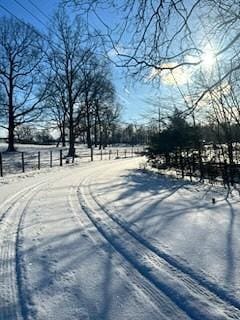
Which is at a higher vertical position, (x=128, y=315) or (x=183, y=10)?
(x=183, y=10)

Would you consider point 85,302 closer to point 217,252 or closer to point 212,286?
point 212,286

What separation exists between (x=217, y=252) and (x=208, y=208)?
12.4ft

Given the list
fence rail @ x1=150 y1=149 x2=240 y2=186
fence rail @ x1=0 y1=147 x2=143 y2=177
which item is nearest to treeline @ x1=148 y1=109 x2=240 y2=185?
fence rail @ x1=150 y1=149 x2=240 y2=186

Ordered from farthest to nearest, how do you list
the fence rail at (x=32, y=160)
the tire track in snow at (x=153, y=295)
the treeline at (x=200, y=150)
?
the fence rail at (x=32, y=160), the treeline at (x=200, y=150), the tire track in snow at (x=153, y=295)

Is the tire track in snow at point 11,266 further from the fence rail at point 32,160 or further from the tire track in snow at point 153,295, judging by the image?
the fence rail at point 32,160

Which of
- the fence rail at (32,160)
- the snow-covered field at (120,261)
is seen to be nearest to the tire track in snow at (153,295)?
the snow-covered field at (120,261)

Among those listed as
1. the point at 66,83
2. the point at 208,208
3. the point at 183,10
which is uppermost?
the point at 66,83

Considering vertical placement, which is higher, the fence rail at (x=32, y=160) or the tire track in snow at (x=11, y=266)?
the tire track in snow at (x=11, y=266)

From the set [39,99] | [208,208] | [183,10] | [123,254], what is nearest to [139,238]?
[123,254]

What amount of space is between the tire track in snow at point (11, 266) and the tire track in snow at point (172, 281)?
1409 mm

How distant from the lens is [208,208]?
941 cm

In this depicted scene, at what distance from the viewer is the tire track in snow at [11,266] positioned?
391 centimetres

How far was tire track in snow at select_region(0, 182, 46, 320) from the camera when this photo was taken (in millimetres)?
3908

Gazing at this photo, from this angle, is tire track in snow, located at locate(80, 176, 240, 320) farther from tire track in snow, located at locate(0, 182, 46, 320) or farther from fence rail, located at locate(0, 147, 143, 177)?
fence rail, located at locate(0, 147, 143, 177)
